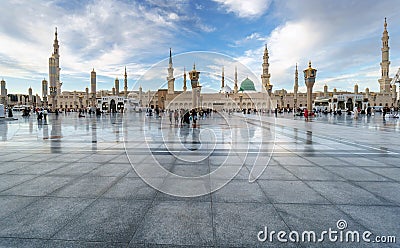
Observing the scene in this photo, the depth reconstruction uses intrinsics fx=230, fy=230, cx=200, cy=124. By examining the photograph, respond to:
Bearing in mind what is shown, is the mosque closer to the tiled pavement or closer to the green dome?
the green dome

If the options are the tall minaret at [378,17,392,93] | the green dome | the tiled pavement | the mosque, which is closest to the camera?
the tiled pavement

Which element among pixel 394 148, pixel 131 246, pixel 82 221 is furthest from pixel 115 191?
pixel 394 148

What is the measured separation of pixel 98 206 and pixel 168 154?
328 cm

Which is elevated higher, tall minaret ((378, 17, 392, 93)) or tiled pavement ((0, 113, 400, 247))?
tall minaret ((378, 17, 392, 93))

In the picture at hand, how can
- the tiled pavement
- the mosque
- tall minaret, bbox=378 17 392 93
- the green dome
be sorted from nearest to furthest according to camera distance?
the tiled pavement < the mosque < tall minaret, bbox=378 17 392 93 < the green dome

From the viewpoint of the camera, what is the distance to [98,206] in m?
3.00

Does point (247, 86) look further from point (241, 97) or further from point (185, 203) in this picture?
point (185, 203)

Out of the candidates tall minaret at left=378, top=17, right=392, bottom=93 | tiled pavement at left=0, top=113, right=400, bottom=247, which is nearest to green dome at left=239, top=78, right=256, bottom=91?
tall minaret at left=378, top=17, right=392, bottom=93

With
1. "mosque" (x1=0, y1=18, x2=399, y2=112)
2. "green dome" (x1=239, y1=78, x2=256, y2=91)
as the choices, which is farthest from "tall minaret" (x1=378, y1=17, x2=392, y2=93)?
"green dome" (x1=239, y1=78, x2=256, y2=91)

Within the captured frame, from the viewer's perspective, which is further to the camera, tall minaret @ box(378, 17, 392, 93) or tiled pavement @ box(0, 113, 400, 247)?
tall minaret @ box(378, 17, 392, 93)

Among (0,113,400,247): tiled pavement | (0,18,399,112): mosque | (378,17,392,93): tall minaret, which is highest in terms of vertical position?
(378,17,392,93): tall minaret

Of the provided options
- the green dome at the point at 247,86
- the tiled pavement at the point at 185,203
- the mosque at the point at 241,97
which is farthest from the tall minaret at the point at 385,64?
the tiled pavement at the point at 185,203

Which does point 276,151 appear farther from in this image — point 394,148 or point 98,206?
point 98,206

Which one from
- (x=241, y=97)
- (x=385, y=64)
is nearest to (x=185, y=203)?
(x=241, y=97)
